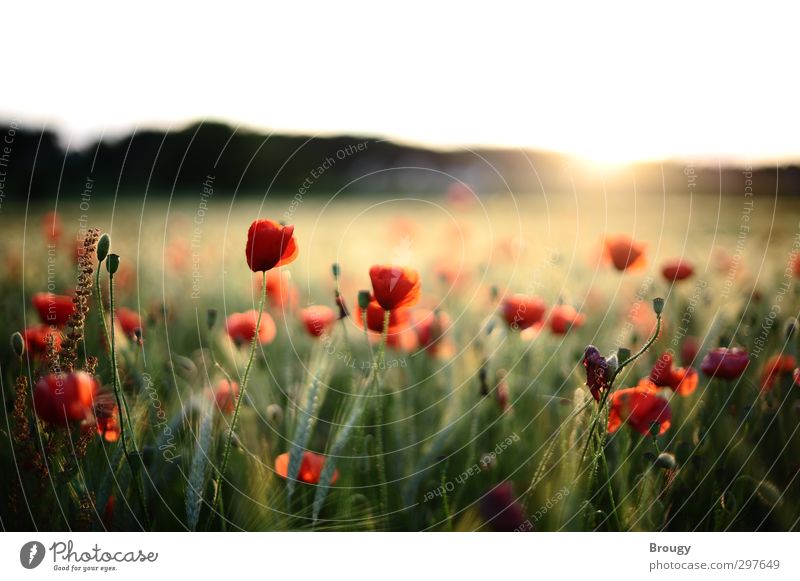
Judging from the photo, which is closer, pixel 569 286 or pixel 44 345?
pixel 44 345

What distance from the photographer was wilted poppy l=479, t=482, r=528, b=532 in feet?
2.53

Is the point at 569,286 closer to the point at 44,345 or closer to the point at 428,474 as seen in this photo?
the point at 428,474

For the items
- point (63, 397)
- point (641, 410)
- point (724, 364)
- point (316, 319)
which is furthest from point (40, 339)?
point (724, 364)

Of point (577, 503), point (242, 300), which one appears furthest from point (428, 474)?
point (242, 300)

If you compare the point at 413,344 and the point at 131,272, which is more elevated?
the point at 131,272

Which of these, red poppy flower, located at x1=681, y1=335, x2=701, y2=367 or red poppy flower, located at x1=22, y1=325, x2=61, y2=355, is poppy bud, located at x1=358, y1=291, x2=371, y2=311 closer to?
red poppy flower, located at x1=22, y1=325, x2=61, y2=355

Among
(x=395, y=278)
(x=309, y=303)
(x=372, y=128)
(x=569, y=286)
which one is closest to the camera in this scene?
(x=395, y=278)

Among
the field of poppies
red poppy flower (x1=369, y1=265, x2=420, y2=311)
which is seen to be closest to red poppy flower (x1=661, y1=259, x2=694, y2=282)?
the field of poppies

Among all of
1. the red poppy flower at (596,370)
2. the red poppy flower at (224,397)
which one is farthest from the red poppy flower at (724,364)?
the red poppy flower at (224,397)

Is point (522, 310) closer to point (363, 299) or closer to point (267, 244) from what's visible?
point (363, 299)

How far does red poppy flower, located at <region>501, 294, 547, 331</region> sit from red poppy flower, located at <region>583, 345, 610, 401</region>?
0.20 metres
